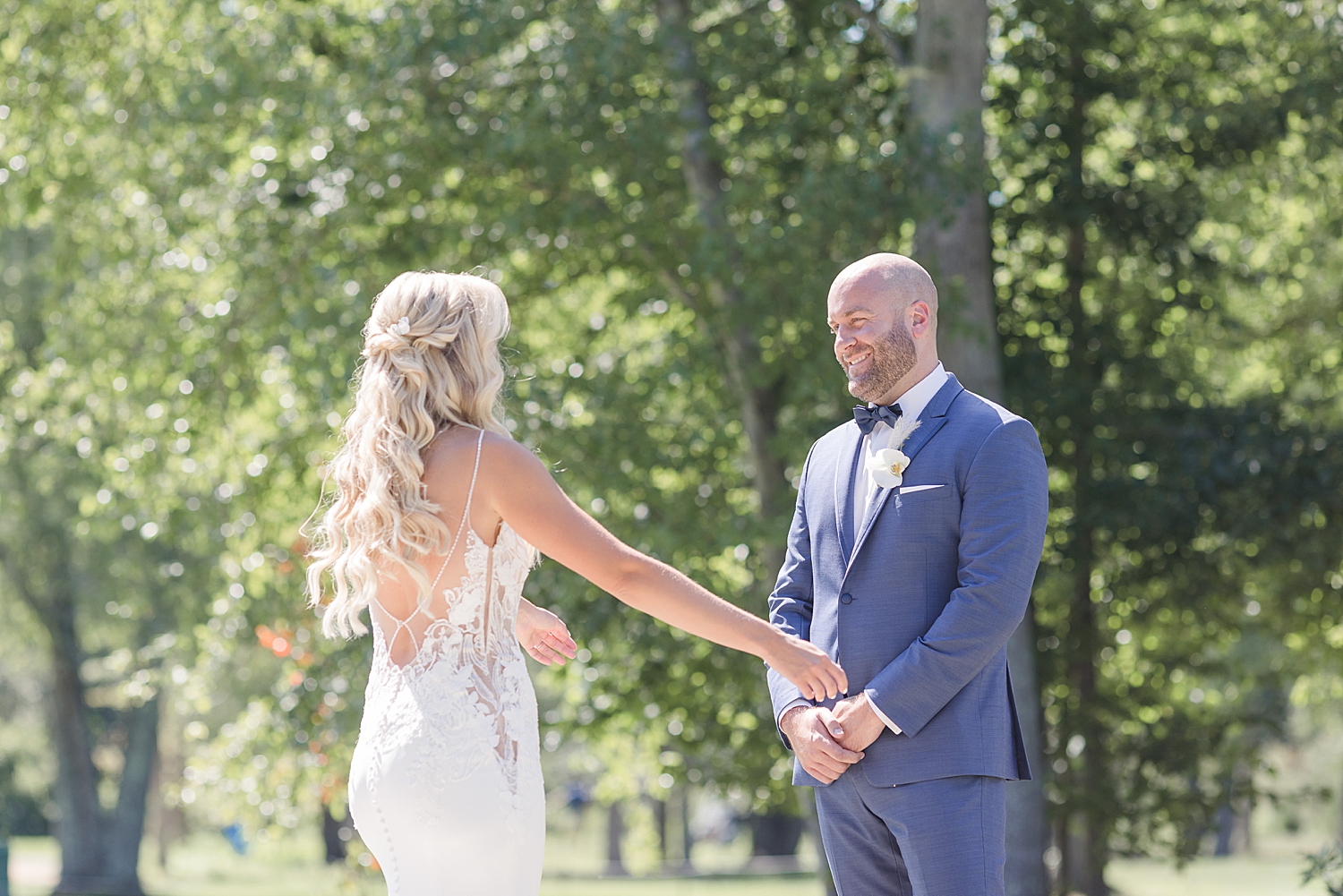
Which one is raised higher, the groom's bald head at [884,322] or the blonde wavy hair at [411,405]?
the groom's bald head at [884,322]

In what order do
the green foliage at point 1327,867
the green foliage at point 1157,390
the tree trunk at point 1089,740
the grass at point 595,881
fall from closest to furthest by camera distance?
the green foliage at point 1327,867 < the green foliage at point 1157,390 < the tree trunk at point 1089,740 < the grass at point 595,881

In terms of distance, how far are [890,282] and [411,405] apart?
4.28 ft

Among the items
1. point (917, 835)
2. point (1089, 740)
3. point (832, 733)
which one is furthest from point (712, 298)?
point (917, 835)

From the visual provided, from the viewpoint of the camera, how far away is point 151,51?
35.8ft

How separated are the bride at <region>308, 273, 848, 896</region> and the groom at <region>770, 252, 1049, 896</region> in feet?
1.49

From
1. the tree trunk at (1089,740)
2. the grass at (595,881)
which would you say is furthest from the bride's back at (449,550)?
the tree trunk at (1089,740)

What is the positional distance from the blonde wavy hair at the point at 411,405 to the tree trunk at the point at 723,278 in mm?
5250

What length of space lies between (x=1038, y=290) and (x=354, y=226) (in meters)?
5.11

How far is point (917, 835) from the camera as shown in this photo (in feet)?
10.7

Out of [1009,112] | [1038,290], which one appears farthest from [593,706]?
[1009,112]

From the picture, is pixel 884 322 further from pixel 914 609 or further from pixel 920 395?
pixel 914 609

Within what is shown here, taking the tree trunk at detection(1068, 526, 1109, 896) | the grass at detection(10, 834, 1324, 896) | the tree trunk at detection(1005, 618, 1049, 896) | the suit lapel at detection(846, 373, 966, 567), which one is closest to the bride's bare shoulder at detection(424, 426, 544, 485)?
the suit lapel at detection(846, 373, 966, 567)

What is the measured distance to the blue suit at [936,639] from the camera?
10.8 feet

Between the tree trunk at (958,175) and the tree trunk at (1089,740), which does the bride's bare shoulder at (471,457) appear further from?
the tree trunk at (1089,740)
